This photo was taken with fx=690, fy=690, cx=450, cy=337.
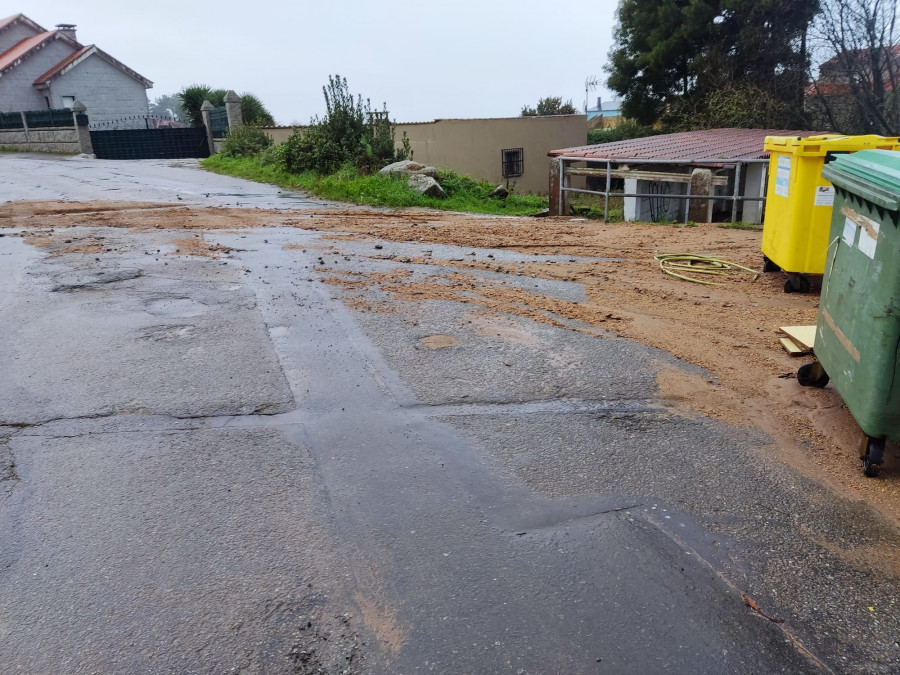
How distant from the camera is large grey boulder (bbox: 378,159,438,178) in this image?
17688 millimetres

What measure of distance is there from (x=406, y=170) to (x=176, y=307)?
11655mm

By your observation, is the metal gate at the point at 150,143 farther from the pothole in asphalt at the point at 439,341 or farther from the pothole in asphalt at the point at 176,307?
the pothole in asphalt at the point at 439,341

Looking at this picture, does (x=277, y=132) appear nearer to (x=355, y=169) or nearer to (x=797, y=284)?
(x=355, y=169)

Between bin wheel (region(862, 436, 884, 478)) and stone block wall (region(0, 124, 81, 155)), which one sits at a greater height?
stone block wall (region(0, 124, 81, 155))

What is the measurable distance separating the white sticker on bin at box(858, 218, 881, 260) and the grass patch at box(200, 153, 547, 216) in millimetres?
12538

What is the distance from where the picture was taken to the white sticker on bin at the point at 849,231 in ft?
13.6

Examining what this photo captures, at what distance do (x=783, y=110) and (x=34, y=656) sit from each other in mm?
26755

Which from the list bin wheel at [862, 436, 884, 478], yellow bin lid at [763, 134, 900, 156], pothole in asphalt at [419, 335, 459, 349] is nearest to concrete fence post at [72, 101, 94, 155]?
pothole in asphalt at [419, 335, 459, 349]

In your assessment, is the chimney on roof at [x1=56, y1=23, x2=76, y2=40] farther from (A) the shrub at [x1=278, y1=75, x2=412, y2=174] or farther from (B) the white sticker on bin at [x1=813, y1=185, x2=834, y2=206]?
(B) the white sticker on bin at [x1=813, y1=185, x2=834, y2=206]

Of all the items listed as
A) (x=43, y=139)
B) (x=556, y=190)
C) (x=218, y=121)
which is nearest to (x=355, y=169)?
(x=556, y=190)

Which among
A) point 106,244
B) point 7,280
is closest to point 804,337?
point 7,280

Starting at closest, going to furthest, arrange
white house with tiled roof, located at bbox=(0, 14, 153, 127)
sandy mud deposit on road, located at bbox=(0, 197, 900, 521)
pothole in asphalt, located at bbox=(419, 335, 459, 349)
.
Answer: sandy mud deposit on road, located at bbox=(0, 197, 900, 521), pothole in asphalt, located at bbox=(419, 335, 459, 349), white house with tiled roof, located at bbox=(0, 14, 153, 127)

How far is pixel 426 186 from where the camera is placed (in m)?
16.7

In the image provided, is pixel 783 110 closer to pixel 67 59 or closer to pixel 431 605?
pixel 431 605
